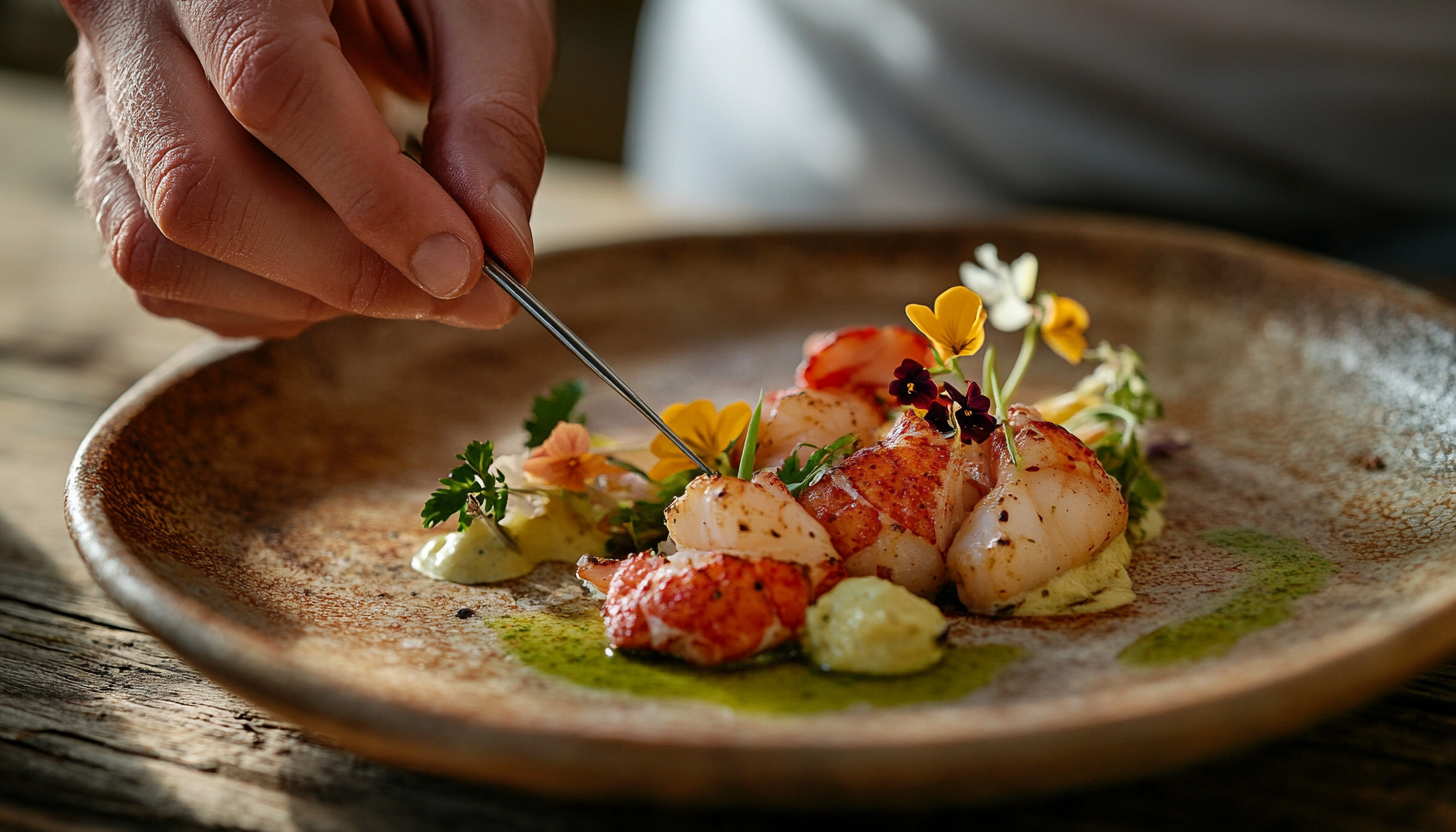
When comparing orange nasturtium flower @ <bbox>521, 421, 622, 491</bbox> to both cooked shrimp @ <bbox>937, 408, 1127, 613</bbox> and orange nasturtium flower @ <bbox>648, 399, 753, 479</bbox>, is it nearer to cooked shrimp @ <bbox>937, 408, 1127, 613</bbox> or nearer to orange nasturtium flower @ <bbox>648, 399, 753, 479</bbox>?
orange nasturtium flower @ <bbox>648, 399, 753, 479</bbox>

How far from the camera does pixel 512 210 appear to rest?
143 centimetres

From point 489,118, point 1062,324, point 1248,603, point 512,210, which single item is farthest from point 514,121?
point 1248,603

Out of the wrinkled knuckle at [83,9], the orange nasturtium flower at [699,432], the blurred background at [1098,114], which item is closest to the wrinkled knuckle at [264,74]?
the wrinkled knuckle at [83,9]

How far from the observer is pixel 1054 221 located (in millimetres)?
2584

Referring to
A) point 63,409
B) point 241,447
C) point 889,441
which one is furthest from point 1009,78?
point 63,409

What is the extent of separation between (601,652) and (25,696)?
711 millimetres

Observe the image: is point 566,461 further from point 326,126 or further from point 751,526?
point 326,126

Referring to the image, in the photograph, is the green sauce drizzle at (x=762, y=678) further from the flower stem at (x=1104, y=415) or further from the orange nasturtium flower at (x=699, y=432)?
the flower stem at (x=1104, y=415)

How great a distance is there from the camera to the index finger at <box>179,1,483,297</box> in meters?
1.23

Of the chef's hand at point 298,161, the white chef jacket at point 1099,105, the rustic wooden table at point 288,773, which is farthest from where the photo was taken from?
the white chef jacket at point 1099,105

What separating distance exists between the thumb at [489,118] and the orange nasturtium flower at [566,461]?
23cm

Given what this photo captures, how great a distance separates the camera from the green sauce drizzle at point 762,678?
108 cm

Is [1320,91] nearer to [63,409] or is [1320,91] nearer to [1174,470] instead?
[1174,470]

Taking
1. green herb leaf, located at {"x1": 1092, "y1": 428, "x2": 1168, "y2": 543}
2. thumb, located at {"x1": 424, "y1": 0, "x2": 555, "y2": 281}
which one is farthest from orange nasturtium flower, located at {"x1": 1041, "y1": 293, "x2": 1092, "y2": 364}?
thumb, located at {"x1": 424, "y1": 0, "x2": 555, "y2": 281}
